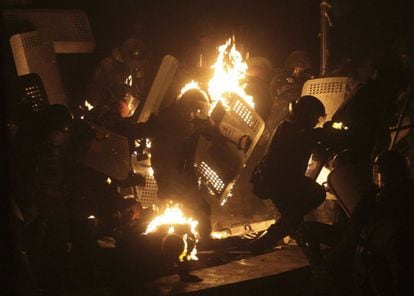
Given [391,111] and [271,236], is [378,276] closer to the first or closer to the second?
[271,236]

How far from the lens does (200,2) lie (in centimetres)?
1598

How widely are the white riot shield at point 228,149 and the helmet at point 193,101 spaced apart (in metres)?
0.35

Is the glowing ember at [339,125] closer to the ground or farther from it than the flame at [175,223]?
farther from it

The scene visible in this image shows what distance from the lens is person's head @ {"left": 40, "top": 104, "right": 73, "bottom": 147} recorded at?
8109 mm

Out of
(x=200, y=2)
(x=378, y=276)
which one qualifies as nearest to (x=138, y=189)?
(x=378, y=276)

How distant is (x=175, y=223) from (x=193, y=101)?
2.17m

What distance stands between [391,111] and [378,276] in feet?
10.7

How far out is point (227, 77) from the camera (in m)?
10.3

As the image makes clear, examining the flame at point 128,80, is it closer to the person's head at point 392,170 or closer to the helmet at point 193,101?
the helmet at point 193,101

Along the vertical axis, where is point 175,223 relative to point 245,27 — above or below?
below

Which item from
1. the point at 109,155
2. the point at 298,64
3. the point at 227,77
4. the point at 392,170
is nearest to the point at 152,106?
the point at 227,77

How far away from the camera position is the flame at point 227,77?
9.89 metres

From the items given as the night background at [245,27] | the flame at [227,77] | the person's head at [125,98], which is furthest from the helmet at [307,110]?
the night background at [245,27]

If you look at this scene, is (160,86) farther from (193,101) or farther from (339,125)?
(339,125)
